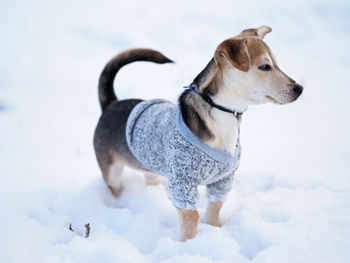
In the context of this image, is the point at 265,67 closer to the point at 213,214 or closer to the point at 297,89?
the point at 297,89

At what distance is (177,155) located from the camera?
1741 mm

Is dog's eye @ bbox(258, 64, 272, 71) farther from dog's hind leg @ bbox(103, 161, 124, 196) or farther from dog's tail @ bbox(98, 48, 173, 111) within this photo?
dog's hind leg @ bbox(103, 161, 124, 196)

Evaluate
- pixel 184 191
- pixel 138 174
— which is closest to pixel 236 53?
pixel 184 191

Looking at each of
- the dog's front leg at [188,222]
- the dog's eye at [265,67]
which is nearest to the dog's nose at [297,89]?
the dog's eye at [265,67]

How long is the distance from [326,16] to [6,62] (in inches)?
272

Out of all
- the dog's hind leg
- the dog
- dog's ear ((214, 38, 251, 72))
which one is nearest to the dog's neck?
the dog

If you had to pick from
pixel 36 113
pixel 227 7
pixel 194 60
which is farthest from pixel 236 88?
pixel 227 7

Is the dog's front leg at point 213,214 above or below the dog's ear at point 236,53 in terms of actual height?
below

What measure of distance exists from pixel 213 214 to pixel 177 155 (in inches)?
25.6

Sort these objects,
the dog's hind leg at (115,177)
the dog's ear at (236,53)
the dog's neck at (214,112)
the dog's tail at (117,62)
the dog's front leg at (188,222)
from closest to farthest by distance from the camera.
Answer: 1. the dog's ear at (236,53)
2. the dog's neck at (214,112)
3. the dog's front leg at (188,222)
4. the dog's tail at (117,62)
5. the dog's hind leg at (115,177)

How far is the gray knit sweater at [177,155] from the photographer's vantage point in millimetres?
1713

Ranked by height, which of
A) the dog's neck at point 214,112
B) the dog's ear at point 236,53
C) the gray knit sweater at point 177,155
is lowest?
the gray knit sweater at point 177,155

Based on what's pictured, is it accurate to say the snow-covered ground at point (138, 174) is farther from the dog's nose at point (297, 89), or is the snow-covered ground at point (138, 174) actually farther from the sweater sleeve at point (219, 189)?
the dog's nose at point (297, 89)

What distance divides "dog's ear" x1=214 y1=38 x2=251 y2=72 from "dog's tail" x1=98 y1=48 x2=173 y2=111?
0.72m
